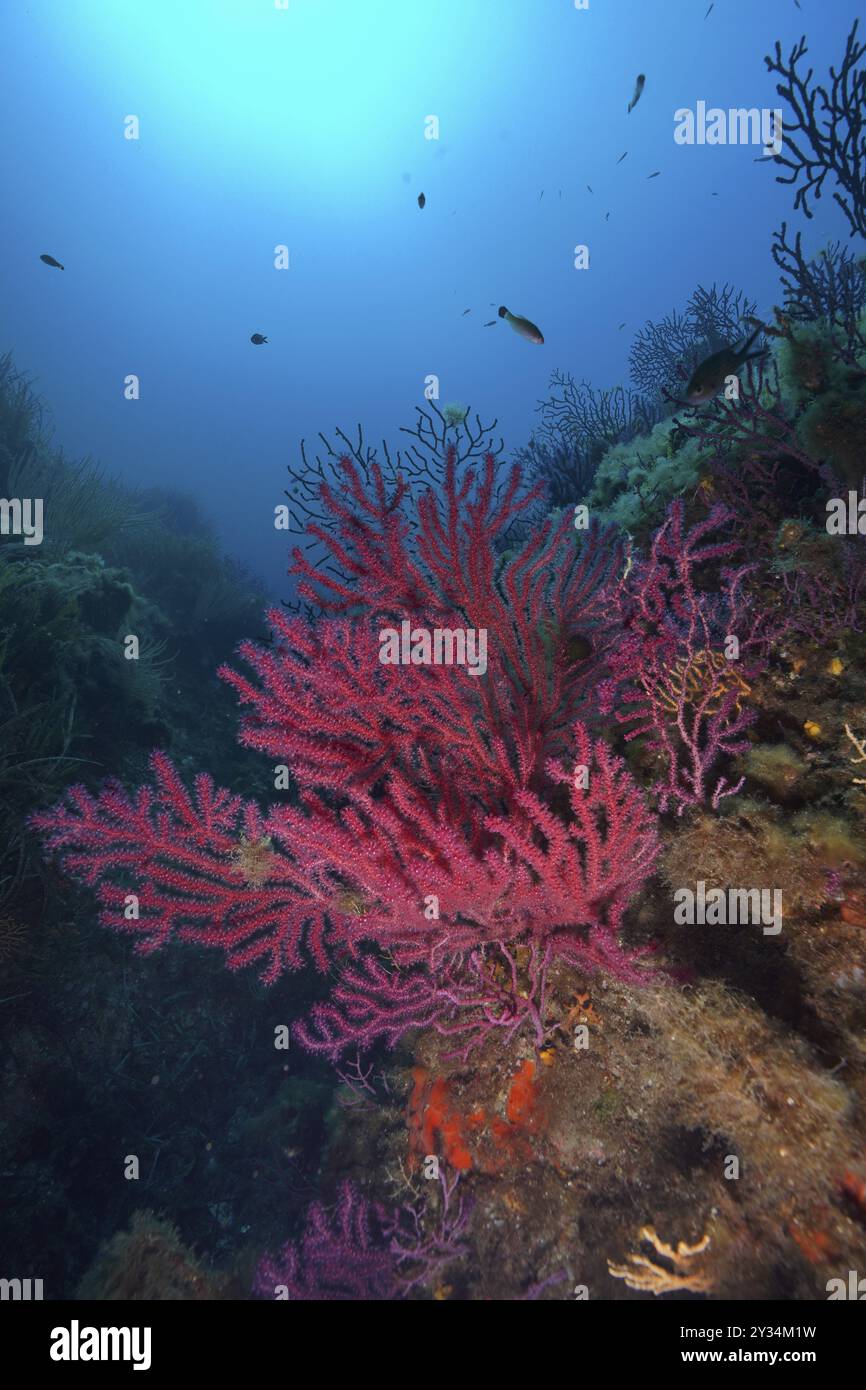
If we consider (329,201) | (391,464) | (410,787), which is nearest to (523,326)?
(391,464)

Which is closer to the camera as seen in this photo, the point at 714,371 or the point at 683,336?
the point at 714,371

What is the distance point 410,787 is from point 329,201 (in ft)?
337

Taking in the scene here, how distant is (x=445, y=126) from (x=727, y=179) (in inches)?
1409

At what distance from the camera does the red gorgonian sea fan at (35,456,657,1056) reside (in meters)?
2.64

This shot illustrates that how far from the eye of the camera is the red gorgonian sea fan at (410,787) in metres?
2.64

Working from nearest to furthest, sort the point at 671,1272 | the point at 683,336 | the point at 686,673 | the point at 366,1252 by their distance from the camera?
the point at 671,1272 → the point at 686,673 → the point at 366,1252 → the point at 683,336

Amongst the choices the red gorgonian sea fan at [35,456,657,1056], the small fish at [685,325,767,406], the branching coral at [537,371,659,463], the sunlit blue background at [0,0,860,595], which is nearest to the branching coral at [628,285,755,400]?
the branching coral at [537,371,659,463]

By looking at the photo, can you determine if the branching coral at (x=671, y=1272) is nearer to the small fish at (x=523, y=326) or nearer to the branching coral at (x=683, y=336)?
the small fish at (x=523, y=326)

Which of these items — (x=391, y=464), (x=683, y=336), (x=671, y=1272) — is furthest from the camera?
(x=683, y=336)

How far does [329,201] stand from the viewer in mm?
78625

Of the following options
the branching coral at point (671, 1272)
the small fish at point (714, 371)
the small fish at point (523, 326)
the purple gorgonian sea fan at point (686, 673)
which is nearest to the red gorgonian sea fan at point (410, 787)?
the purple gorgonian sea fan at point (686, 673)

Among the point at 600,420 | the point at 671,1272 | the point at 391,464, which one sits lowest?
the point at 671,1272

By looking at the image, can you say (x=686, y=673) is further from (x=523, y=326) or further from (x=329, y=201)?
(x=329, y=201)

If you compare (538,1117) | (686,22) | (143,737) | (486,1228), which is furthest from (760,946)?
(686,22)
